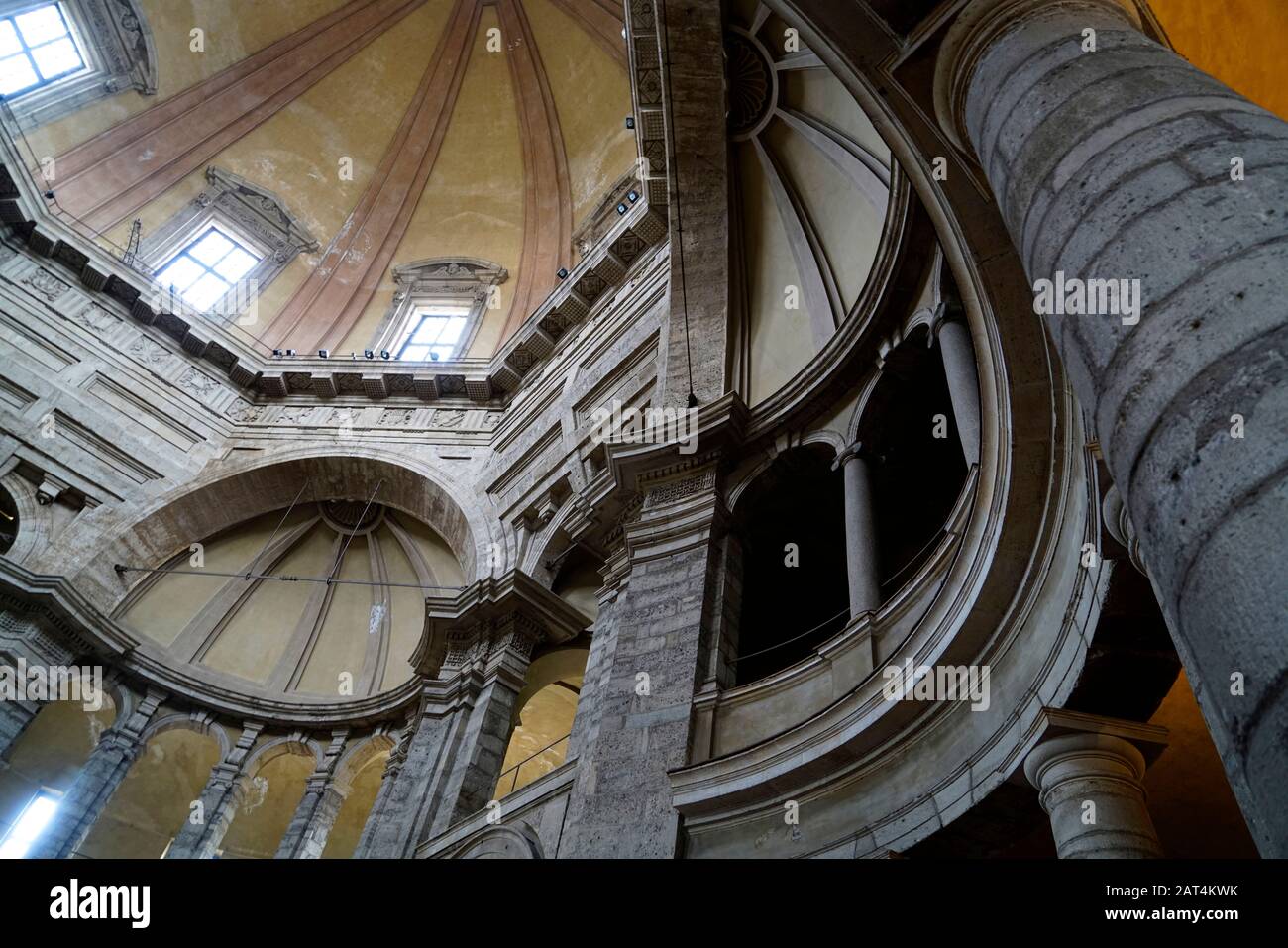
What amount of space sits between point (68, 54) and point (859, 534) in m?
18.4

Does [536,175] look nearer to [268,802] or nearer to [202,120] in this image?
[202,120]

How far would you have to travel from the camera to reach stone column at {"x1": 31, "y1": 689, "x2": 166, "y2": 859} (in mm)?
11785

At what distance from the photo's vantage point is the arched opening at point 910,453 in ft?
27.5

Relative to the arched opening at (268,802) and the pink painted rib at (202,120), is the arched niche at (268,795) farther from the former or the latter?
the pink painted rib at (202,120)

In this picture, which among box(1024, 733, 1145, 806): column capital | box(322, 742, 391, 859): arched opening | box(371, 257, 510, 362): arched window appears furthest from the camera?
box(371, 257, 510, 362): arched window

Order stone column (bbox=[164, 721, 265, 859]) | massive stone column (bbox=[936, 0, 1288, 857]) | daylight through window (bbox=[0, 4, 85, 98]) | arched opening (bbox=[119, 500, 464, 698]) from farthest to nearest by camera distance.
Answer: daylight through window (bbox=[0, 4, 85, 98])
arched opening (bbox=[119, 500, 464, 698])
stone column (bbox=[164, 721, 265, 859])
massive stone column (bbox=[936, 0, 1288, 857])

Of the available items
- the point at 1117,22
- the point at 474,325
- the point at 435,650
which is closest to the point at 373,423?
the point at 474,325

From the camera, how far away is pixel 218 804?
1306cm

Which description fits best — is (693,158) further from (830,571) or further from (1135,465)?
(1135,465)

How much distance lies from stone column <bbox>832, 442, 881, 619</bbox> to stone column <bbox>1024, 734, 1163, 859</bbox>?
243 cm

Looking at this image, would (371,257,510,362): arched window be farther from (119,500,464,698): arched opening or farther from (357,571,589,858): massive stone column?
(357,571,589,858): massive stone column

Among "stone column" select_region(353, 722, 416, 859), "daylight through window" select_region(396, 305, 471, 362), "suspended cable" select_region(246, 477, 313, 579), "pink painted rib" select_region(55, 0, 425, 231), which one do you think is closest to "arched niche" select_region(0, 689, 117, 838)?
"suspended cable" select_region(246, 477, 313, 579)

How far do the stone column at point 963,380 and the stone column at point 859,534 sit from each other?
3.34 ft

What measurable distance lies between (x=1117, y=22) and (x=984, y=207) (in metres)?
1.84
